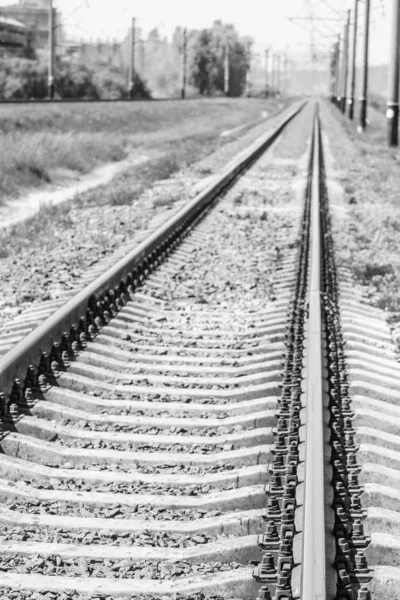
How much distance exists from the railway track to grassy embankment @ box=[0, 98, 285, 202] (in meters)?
11.9

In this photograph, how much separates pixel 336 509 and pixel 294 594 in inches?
35.3

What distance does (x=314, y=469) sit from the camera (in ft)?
14.8

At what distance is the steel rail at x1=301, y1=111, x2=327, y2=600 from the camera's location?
11.5 feet

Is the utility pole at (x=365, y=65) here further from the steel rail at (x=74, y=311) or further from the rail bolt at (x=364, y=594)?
the rail bolt at (x=364, y=594)

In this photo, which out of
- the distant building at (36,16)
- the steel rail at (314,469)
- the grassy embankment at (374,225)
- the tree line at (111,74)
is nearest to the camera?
the steel rail at (314,469)

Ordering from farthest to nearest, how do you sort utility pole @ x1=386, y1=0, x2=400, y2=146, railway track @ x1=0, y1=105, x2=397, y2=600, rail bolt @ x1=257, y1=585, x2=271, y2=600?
utility pole @ x1=386, y1=0, x2=400, y2=146 → railway track @ x1=0, y1=105, x2=397, y2=600 → rail bolt @ x1=257, y1=585, x2=271, y2=600

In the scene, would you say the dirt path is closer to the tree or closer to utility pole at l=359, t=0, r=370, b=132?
utility pole at l=359, t=0, r=370, b=132

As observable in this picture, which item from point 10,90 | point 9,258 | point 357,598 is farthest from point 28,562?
point 10,90

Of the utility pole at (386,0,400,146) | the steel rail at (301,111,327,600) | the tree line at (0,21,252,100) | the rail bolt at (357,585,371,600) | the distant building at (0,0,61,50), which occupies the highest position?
the distant building at (0,0,61,50)

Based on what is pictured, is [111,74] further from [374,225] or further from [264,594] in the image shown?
[264,594]

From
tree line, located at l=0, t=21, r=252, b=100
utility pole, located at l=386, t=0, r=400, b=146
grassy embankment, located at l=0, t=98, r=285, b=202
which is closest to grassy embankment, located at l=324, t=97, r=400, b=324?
utility pole, located at l=386, t=0, r=400, b=146

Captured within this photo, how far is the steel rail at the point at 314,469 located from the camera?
3.51m

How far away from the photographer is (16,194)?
19.6 meters

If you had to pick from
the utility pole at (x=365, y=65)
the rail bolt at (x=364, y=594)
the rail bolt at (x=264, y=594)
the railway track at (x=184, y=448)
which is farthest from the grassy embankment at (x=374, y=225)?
the utility pole at (x=365, y=65)
